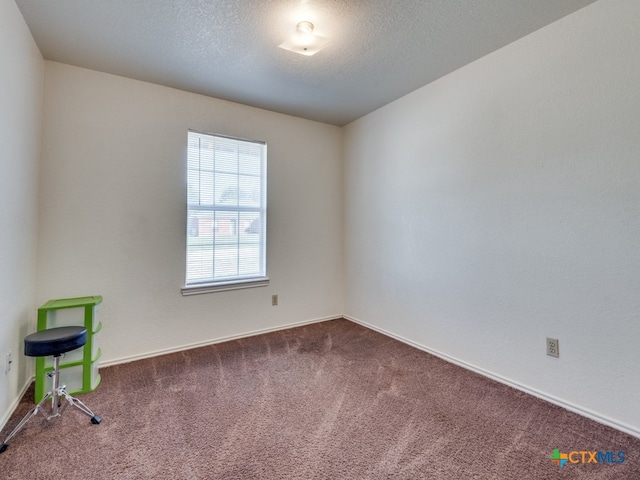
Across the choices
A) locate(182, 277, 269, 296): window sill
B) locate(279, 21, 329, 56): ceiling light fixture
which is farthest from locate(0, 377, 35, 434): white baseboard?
locate(279, 21, 329, 56): ceiling light fixture

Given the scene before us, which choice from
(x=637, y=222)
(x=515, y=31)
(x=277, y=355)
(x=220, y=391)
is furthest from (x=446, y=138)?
(x=220, y=391)

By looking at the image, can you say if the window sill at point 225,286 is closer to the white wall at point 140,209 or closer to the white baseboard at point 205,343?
the white wall at point 140,209

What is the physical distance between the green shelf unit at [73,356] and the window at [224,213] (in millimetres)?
840

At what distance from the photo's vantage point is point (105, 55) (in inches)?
90.7

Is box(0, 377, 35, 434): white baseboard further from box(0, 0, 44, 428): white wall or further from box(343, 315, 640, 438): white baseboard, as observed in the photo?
box(343, 315, 640, 438): white baseboard

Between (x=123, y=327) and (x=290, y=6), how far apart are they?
2.80m

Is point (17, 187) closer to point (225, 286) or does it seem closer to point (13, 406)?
point (13, 406)

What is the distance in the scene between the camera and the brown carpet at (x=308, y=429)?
4.77 feet

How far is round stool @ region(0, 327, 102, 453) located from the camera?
171 cm

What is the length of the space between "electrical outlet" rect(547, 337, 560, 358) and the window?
8.38 feet

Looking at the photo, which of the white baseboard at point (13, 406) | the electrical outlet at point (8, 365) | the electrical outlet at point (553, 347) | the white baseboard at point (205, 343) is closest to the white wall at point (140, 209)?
the white baseboard at point (205, 343)

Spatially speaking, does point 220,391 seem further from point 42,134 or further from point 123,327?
point 42,134

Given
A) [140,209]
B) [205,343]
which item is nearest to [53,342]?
[140,209]

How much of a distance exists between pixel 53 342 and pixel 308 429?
1557 millimetres
